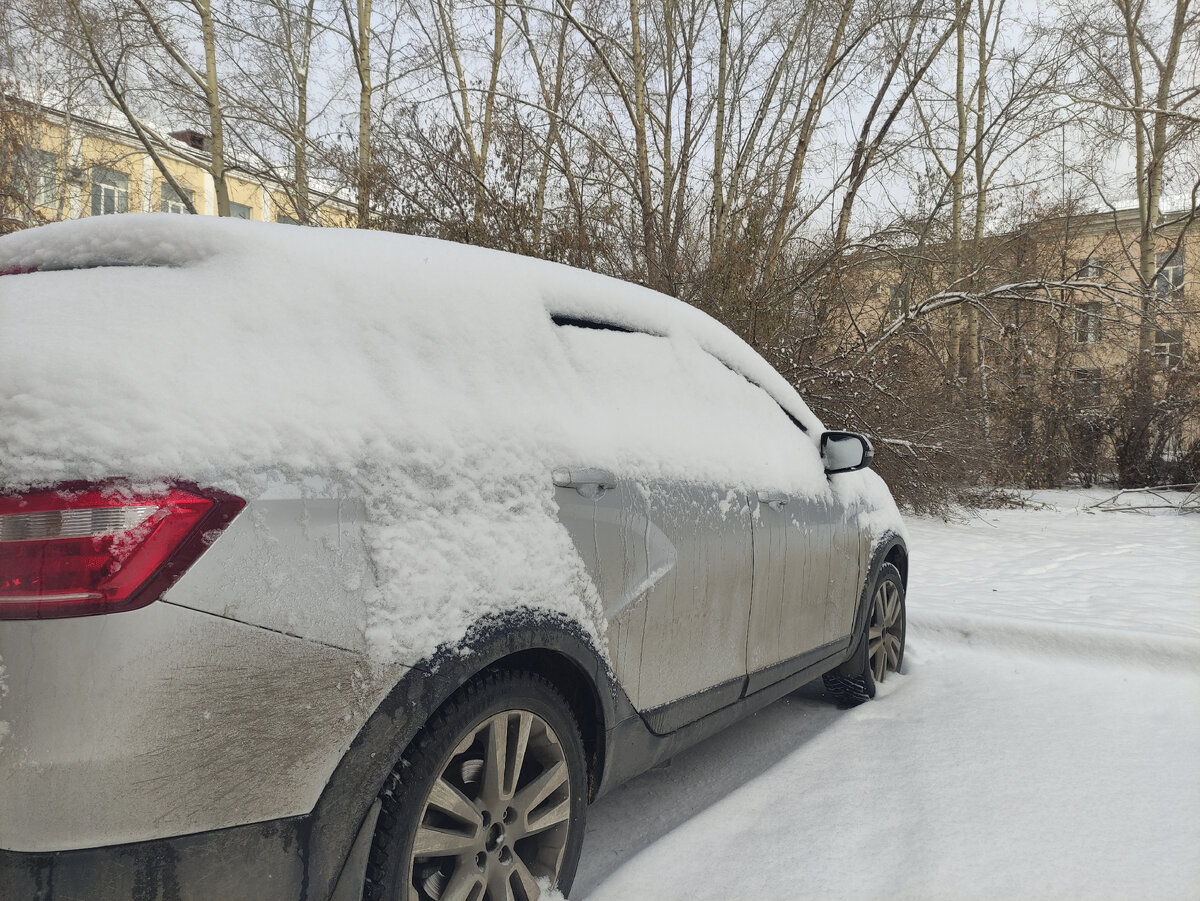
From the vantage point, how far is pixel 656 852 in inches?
98.0

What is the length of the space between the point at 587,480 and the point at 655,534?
0.32 meters

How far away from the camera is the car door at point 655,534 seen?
207 cm

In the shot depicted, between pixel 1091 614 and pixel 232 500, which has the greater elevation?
pixel 232 500

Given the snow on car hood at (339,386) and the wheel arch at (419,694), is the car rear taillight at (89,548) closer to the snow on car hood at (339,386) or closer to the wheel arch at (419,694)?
the snow on car hood at (339,386)

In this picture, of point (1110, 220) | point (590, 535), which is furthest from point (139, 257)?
point (1110, 220)

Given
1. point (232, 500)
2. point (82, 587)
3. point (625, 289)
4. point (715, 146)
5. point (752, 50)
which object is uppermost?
point (752, 50)

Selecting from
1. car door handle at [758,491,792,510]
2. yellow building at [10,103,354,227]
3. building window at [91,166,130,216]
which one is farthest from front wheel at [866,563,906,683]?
building window at [91,166,130,216]

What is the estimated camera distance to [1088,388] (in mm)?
17375

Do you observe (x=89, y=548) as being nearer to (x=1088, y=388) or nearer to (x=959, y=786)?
(x=959, y=786)

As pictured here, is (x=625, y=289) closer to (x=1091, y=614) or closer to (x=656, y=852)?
(x=656, y=852)

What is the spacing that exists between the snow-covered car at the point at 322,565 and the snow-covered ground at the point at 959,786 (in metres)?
0.47

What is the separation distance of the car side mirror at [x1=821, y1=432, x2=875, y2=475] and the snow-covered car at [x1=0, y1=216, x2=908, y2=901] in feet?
3.86

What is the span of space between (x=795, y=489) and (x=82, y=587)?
93.9 inches

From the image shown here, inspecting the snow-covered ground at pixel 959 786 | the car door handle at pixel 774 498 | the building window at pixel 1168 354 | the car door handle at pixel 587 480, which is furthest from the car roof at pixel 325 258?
the building window at pixel 1168 354
